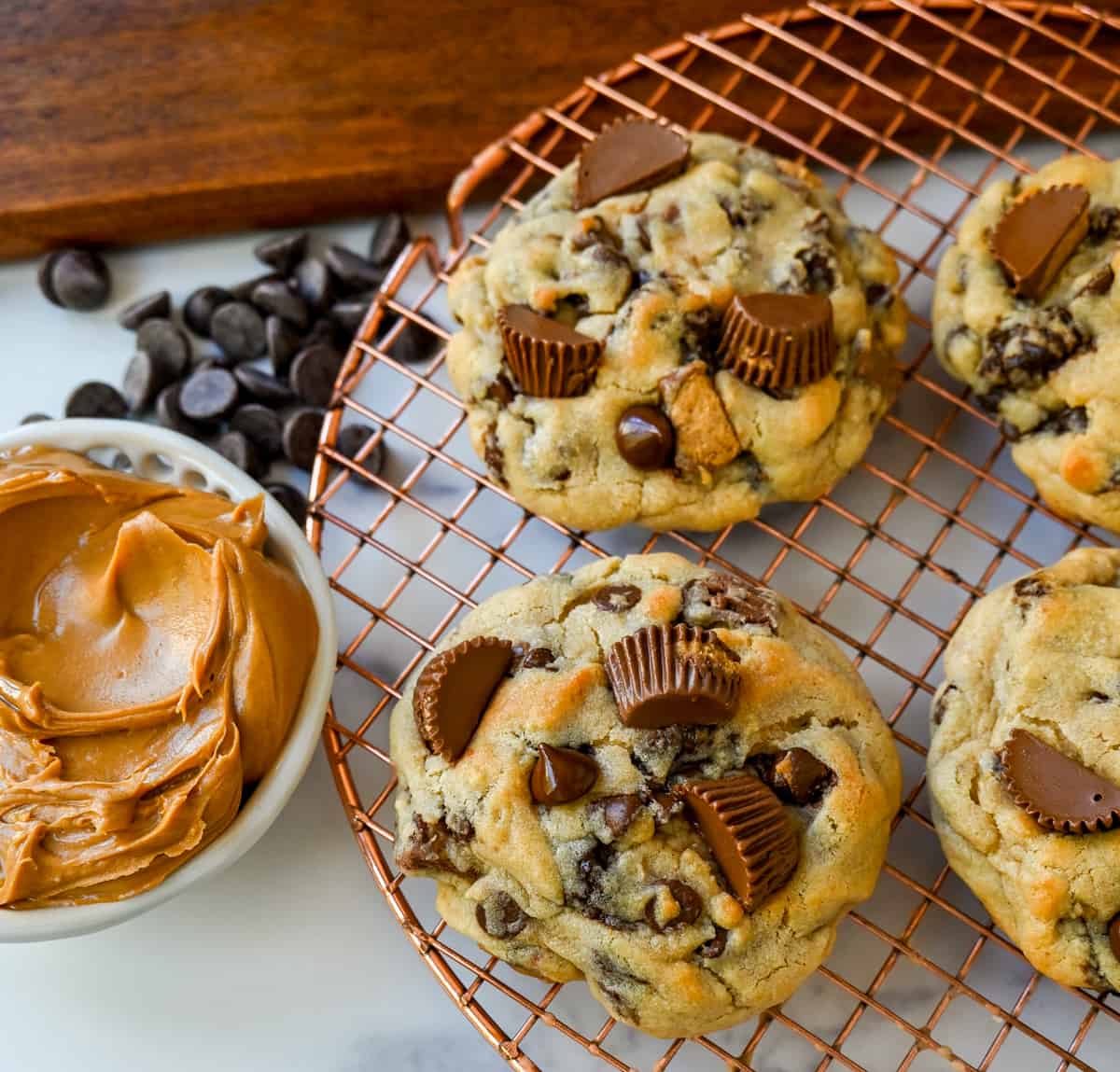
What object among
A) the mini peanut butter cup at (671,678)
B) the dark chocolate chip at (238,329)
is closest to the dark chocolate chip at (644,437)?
the mini peanut butter cup at (671,678)

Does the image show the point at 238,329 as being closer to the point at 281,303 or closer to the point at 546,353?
the point at 281,303

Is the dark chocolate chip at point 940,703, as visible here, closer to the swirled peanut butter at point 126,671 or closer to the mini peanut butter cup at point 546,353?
the mini peanut butter cup at point 546,353

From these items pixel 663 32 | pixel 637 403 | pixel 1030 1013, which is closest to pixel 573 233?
pixel 637 403

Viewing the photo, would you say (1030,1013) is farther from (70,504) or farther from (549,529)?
(70,504)

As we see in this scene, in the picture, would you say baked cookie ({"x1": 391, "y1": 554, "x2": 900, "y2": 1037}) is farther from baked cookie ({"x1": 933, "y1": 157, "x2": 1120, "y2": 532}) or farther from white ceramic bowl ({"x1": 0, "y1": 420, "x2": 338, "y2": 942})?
baked cookie ({"x1": 933, "y1": 157, "x2": 1120, "y2": 532})

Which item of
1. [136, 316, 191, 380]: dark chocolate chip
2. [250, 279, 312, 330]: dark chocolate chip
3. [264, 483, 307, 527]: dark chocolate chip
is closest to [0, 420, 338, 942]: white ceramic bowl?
[264, 483, 307, 527]: dark chocolate chip

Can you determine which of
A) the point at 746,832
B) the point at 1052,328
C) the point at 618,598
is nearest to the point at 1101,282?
the point at 1052,328
